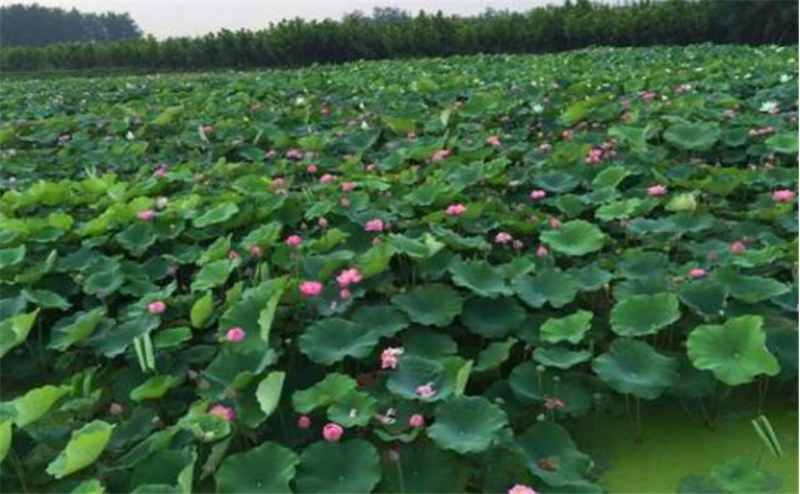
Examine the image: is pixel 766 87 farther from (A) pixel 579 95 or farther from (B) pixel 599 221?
(B) pixel 599 221

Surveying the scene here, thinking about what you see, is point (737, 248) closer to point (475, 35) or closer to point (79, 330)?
point (79, 330)

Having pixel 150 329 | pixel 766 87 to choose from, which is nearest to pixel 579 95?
pixel 766 87

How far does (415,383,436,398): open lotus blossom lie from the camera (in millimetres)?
1632

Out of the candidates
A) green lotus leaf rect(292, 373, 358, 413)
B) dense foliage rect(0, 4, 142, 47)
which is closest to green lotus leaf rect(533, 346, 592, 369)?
green lotus leaf rect(292, 373, 358, 413)

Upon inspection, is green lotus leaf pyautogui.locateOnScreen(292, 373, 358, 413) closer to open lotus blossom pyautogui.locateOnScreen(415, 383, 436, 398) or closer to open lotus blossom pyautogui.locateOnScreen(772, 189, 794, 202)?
open lotus blossom pyautogui.locateOnScreen(415, 383, 436, 398)

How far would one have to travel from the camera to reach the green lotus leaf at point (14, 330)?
192 centimetres

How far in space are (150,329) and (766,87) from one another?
4.23 m

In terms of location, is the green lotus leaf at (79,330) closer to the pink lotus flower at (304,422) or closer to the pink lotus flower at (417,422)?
the pink lotus flower at (304,422)

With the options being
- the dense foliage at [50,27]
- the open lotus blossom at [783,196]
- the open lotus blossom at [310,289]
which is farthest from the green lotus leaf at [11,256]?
the dense foliage at [50,27]

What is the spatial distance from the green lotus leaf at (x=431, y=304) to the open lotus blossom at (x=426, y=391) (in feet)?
0.96

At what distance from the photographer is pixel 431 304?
199 centimetres

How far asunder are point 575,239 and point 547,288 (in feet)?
1.11

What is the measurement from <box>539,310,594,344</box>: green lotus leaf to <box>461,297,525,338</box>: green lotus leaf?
0.37 ft

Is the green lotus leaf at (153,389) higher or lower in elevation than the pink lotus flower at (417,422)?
lower
